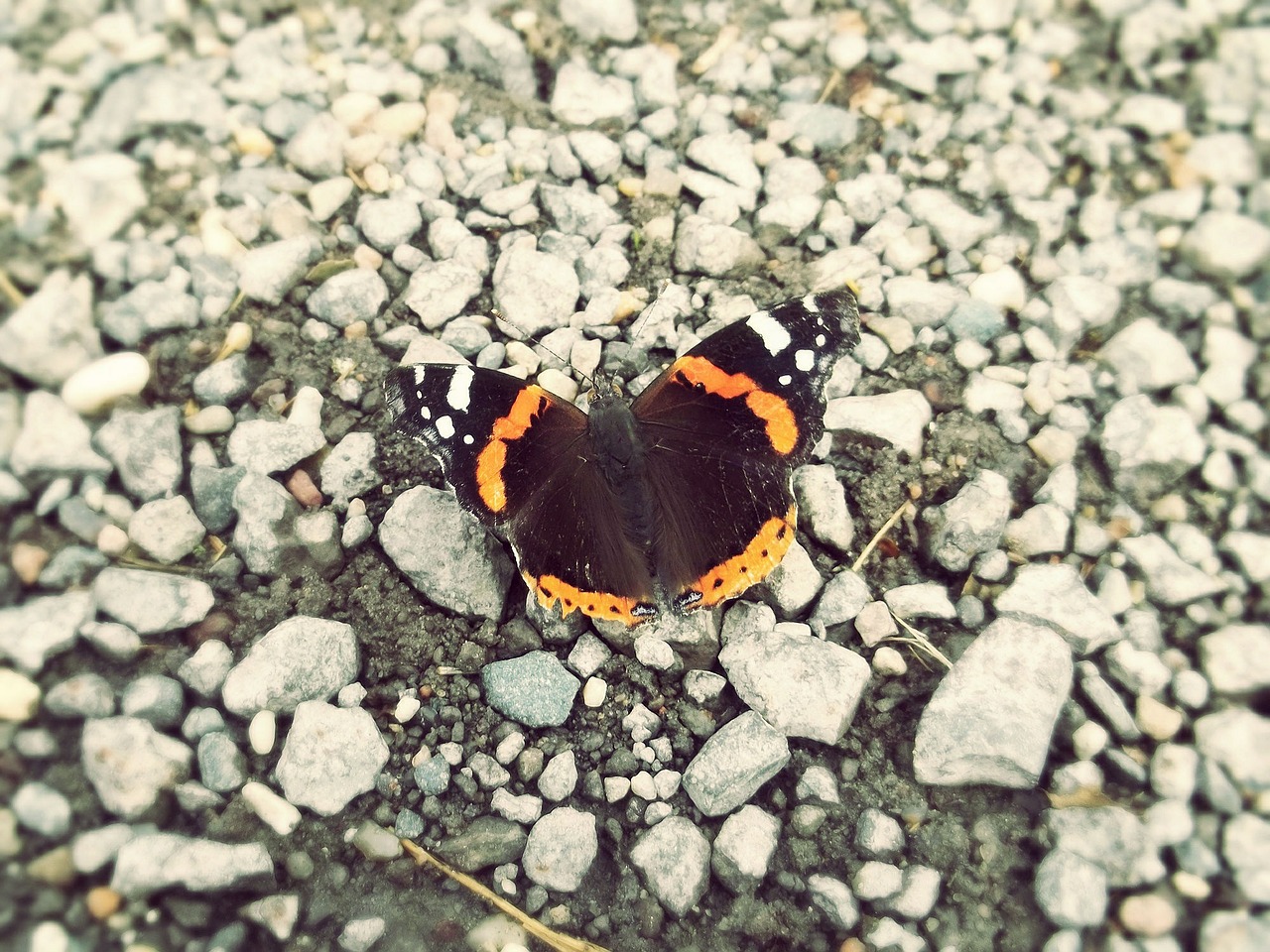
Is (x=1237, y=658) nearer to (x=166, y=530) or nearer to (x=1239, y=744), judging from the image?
(x=1239, y=744)

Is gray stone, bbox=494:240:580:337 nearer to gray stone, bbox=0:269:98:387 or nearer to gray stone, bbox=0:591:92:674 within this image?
gray stone, bbox=0:269:98:387

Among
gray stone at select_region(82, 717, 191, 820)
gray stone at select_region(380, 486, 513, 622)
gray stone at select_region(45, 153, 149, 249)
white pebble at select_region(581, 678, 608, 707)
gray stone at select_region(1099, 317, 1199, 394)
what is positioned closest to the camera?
gray stone at select_region(82, 717, 191, 820)

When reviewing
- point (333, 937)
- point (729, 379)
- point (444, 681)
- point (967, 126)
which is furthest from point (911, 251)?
point (333, 937)

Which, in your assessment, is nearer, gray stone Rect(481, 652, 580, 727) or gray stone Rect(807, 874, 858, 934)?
gray stone Rect(807, 874, 858, 934)

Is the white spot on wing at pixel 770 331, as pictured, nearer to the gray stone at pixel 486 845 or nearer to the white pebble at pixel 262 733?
the gray stone at pixel 486 845

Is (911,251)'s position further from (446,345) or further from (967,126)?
(446,345)

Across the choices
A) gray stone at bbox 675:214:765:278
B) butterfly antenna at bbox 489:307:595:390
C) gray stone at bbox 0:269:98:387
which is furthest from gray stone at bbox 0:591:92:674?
gray stone at bbox 675:214:765:278

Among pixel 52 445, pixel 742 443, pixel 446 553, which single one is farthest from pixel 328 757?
pixel 742 443
